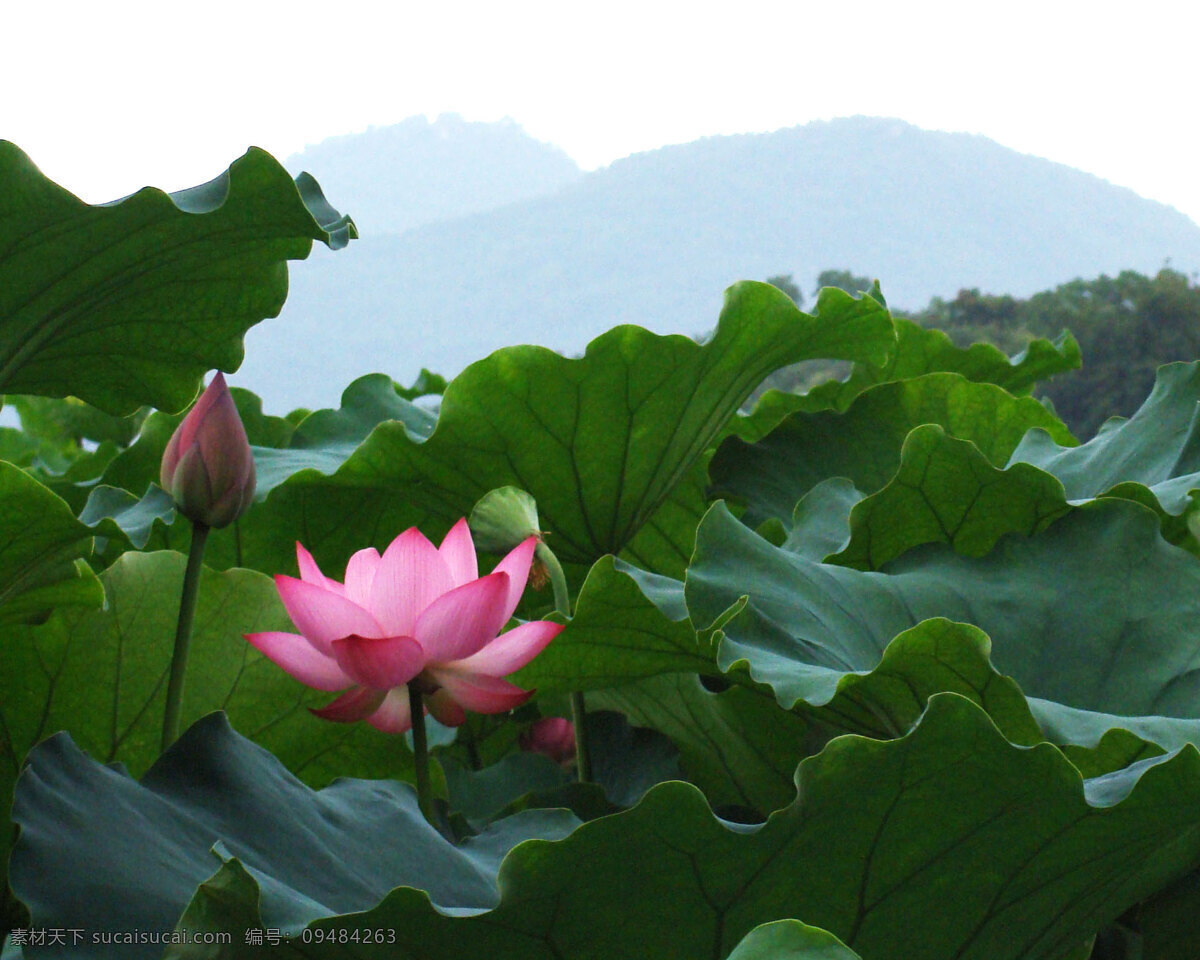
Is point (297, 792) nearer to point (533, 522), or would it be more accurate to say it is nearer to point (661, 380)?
point (533, 522)

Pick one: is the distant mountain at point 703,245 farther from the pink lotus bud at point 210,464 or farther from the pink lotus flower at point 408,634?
the pink lotus flower at point 408,634

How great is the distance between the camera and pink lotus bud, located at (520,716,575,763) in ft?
3.42

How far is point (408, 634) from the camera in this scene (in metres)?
0.59

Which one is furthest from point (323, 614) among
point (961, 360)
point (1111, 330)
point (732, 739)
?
point (1111, 330)

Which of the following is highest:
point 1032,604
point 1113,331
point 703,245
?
point 1032,604

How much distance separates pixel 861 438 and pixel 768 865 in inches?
30.4

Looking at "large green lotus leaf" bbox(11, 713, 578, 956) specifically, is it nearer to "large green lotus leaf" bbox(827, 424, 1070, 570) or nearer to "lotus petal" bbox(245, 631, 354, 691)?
"lotus petal" bbox(245, 631, 354, 691)

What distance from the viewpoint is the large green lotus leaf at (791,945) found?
0.33 m

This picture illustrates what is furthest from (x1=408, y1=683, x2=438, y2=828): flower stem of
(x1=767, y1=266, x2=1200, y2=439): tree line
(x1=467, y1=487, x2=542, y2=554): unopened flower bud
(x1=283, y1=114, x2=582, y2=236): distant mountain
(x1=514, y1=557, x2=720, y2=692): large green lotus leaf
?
(x1=283, y1=114, x2=582, y2=236): distant mountain

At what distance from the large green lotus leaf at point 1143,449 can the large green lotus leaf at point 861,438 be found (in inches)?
4.3

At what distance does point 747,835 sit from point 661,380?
2.01 ft

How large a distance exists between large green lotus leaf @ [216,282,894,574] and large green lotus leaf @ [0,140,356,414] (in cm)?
18

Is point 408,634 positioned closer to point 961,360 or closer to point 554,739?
point 554,739

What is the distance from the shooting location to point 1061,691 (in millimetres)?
727
